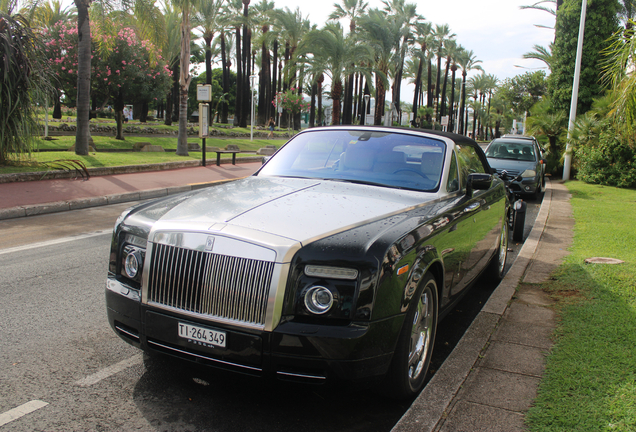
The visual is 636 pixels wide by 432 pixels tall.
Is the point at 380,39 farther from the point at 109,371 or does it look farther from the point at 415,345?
the point at 109,371

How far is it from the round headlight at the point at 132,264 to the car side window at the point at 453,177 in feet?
7.83

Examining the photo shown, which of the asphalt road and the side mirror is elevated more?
the side mirror

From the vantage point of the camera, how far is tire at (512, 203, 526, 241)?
8.25 metres

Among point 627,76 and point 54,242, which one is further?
point 627,76

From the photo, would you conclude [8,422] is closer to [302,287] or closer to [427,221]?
[302,287]

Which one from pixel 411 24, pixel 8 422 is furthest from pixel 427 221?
pixel 411 24

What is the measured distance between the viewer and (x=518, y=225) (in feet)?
27.2

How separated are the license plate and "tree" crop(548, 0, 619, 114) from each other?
2123 cm

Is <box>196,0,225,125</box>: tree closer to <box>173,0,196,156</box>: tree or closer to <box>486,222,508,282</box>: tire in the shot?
<box>173,0,196,156</box>: tree

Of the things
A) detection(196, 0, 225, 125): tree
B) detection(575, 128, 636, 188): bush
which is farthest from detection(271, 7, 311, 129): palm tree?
detection(575, 128, 636, 188): bush

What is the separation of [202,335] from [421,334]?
139 centimetres

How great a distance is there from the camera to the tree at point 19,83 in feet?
42.0

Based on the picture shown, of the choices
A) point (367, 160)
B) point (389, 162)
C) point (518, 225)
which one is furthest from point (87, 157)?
point (389, 162)

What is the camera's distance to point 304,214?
9.70 feet
